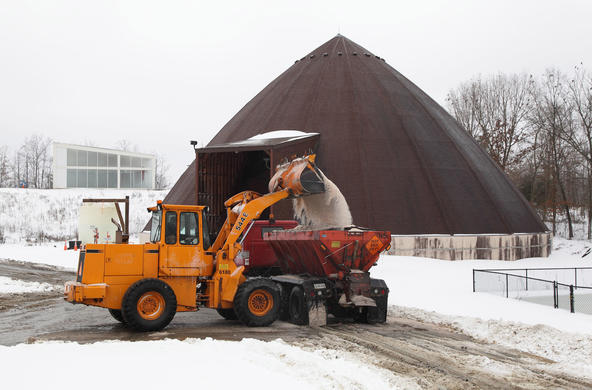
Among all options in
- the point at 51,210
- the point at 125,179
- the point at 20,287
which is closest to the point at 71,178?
the point at 51,210

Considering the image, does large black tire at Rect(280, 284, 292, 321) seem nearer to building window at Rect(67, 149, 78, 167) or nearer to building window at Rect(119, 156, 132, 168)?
building window at Rect(67, 149, 78, 167)

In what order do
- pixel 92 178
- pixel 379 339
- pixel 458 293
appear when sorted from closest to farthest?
pixel 379 339
pixel 458 293
pixel 92 178

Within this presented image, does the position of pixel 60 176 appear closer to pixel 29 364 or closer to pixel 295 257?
pixel 295 257

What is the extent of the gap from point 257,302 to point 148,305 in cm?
272

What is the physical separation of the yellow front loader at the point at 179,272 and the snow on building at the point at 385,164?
491 inches

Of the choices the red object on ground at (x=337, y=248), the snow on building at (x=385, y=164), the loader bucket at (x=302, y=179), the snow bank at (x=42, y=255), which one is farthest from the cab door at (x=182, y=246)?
the snow bank at (x=42, y=255)

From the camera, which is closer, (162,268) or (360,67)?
(162,268)

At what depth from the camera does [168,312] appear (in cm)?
1327

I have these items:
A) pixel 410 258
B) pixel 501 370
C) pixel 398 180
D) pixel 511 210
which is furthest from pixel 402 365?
pixel 511 210

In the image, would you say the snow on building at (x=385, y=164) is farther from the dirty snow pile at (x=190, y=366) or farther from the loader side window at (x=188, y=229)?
the dirty snow pile at (x=190, y=366)

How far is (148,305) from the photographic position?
1329 cm

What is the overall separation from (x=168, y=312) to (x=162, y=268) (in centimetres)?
109

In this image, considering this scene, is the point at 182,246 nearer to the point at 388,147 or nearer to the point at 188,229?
the point at 188,229

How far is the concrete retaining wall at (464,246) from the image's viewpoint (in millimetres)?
29625
